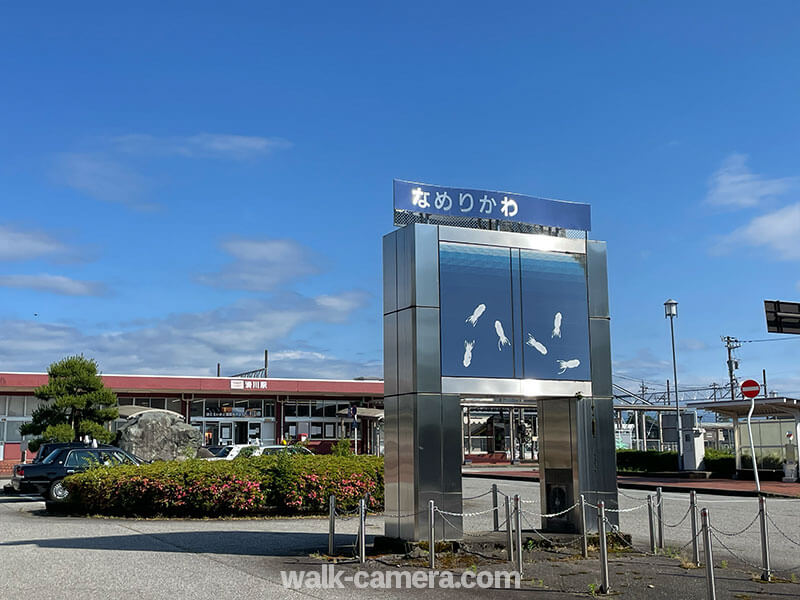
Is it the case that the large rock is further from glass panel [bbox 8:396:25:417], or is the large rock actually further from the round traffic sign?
the round traffic sign

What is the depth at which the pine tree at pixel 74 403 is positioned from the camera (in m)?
33.2

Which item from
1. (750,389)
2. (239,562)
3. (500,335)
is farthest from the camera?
(750,389)

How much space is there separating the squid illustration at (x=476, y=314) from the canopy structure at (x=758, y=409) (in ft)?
73.8

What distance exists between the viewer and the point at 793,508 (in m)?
22.7

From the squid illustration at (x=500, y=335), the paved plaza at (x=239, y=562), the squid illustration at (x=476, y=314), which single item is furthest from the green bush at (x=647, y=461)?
the squid illustration at (x=476, y=314)

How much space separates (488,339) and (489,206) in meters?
2.31

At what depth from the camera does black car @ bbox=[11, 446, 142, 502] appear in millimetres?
21922

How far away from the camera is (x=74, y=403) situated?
109ft

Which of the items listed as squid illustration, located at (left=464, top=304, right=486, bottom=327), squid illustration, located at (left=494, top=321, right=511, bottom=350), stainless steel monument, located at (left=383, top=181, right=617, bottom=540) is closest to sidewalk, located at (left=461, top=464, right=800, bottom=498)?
stainless steel monument, located at (left=383, top=181, right=617, bottom=540)

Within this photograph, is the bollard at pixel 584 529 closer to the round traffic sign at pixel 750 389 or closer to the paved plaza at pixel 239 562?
the paved plaza at pixel 239 562

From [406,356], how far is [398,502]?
2232 mm

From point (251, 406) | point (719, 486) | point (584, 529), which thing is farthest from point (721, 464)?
point (584, 529)

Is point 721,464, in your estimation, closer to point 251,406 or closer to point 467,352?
point 251,406

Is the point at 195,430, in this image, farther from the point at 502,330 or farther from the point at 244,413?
the point at 502,330
